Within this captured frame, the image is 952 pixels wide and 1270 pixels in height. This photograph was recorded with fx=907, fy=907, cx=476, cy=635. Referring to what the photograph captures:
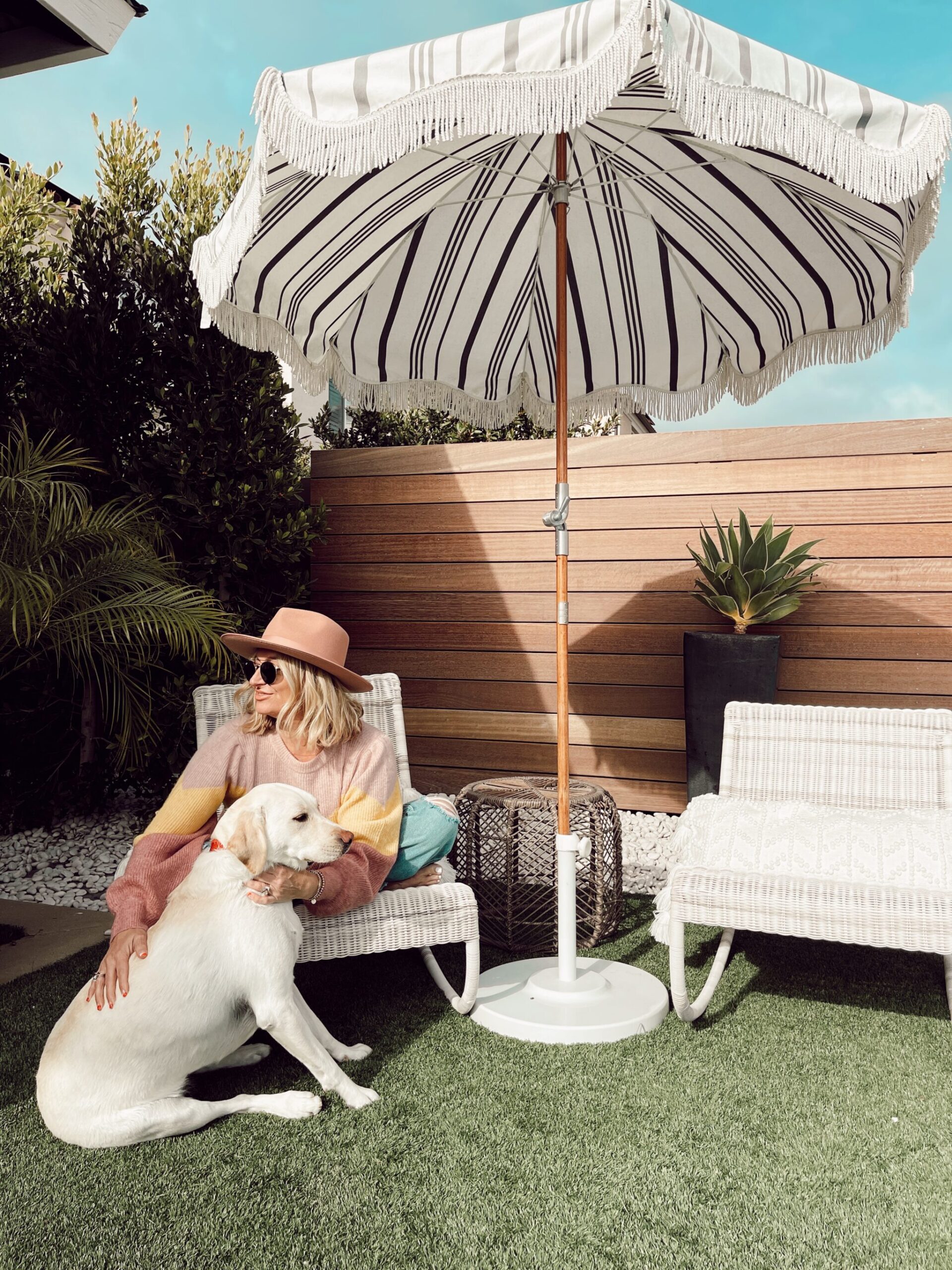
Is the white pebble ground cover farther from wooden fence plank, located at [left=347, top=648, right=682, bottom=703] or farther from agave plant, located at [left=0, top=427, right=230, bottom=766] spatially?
wooden fence plank, located at [left=347, top=648, right=682, bottom=703]

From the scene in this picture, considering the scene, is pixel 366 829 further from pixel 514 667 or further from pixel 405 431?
pixel 405 431

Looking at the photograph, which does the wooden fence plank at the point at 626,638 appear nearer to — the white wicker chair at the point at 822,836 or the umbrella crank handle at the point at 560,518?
the white wicker chair at the point at 822,836

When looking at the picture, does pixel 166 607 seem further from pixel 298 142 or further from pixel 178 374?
pixel 298 142

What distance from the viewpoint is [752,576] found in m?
4.55

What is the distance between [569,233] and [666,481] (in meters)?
2.07

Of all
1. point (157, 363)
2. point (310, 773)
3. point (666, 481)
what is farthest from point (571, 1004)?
point (157, 363)

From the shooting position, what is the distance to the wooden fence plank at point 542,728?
5.27m

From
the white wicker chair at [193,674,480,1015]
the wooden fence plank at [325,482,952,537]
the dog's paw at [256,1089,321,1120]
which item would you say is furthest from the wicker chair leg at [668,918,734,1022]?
the wooden fence plank at [325,482,952,537]

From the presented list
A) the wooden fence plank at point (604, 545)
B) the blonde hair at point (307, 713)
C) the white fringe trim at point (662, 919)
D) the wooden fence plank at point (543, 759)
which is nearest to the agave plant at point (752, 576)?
the wooden fence plank at point (604, 545)

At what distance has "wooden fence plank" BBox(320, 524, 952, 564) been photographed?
15.9 feet

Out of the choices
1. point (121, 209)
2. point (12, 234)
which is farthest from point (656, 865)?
point (12, 234)

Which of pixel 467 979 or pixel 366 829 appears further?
pixel 467 979

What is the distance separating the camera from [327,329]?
346 cm

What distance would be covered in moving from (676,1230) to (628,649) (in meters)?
3.78
